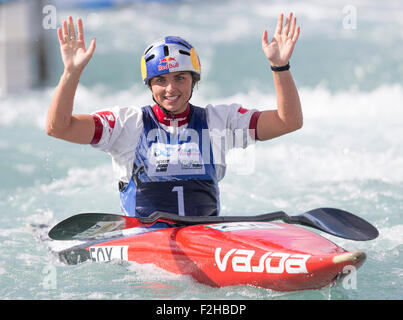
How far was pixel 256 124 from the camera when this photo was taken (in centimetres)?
382

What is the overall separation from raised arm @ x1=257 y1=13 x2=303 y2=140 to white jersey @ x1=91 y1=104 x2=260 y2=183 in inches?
7.2

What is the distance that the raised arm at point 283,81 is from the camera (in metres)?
3.45

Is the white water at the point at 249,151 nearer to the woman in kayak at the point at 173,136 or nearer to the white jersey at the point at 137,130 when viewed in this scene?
the woman in kayak at the point at 173,136

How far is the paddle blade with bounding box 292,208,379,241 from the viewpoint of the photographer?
3.80 m

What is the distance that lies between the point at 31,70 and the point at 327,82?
567 centimetres

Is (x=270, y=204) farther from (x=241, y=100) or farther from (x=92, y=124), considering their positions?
(x=241, y=100)

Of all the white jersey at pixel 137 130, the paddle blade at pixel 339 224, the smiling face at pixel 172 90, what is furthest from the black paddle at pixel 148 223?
the smiling face at pixel 172 90

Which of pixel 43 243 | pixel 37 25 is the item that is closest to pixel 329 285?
pixel 43 243

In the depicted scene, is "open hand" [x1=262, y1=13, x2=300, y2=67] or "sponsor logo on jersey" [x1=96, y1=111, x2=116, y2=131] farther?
"sponsor logo on jersey" [x1=96, y1=111, x2=116, y2=131]

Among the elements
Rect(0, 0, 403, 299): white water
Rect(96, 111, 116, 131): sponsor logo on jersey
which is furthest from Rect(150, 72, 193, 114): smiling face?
Rect(0, 0, 403, 299): white water

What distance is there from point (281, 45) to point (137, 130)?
967 mm

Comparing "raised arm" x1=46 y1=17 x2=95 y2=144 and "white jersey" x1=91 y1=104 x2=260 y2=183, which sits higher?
"raised arm" x1=46 y1=17 x2=95 y2=144

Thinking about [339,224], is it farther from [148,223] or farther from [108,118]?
[108,118]

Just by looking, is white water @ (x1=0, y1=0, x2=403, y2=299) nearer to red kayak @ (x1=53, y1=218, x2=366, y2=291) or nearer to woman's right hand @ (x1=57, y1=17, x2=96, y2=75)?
red kayak @ (x1=53, y1=218, x2=366, y2=291)
